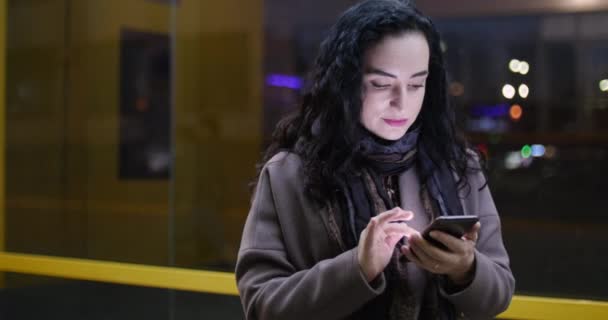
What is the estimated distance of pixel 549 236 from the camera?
4.53 meters

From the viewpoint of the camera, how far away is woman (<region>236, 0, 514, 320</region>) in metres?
1.43

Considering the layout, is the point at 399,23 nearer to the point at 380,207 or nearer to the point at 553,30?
the point at 380,207

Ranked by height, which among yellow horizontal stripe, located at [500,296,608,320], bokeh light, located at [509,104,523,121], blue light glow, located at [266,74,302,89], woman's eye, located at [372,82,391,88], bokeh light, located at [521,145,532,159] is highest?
blue light glow, located at [266,74,302,89]

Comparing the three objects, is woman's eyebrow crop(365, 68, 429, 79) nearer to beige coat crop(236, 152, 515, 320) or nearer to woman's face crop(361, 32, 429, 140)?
woman's face crop(361, 32, 429, 140)

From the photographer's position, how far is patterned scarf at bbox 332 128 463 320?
145 centimetres

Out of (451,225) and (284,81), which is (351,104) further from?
(284,81)

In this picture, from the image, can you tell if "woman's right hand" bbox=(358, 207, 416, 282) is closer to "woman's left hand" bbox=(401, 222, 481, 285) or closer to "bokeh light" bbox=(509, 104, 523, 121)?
"woman's left hand" bbox=(401, 222, 481, 285)

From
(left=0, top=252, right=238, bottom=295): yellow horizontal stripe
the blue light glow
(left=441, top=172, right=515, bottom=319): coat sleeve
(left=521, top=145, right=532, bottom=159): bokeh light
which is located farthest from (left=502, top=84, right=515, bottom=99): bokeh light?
(left=441, top=172, right=515, bottom=319): coat sleeve

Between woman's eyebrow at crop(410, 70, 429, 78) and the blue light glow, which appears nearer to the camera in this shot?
woman's eyebrow at crop(410, 70, 429, 78)

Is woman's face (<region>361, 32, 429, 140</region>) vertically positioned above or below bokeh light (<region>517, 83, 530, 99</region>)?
below

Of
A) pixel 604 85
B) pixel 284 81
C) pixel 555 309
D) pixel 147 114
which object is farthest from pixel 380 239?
pixel 147 114

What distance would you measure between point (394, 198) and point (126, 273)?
3.00 metres

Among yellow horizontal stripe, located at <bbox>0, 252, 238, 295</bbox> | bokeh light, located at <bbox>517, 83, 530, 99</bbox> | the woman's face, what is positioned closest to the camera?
the woman's face

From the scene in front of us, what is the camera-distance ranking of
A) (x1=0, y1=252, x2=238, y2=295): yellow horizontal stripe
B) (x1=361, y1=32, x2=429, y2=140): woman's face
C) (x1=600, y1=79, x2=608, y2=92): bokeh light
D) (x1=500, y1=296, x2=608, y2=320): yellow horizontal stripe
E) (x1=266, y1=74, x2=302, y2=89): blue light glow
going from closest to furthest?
1. (x1=361, y1=32, x2=429, y2=140): woman's face
2. (x1=500, y1=296, x2=608, y2=320): yellow horizontal stripe
3. (x1=0, y1=252, x2=238, y2=295): yellow horizontal stripe
4. (x1=600, y1=79, x2=608, y2=92): bokeh light
5. (x1=266, y1=74, x2=302, y2=89): blue light glow
